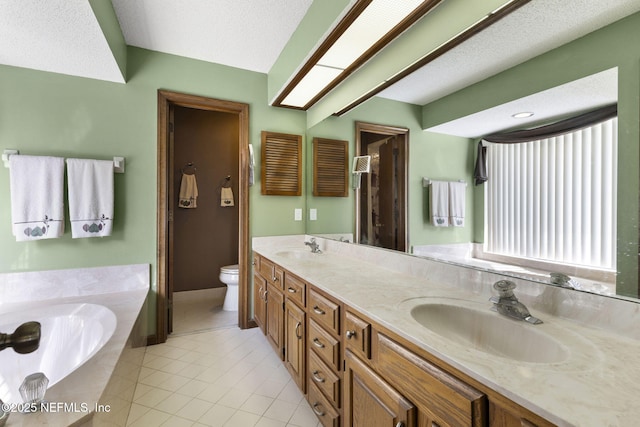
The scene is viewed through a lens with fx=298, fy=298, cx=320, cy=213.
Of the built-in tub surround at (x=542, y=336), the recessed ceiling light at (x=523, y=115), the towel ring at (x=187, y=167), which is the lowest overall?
the built-in tub surround at (x=542, y=336)

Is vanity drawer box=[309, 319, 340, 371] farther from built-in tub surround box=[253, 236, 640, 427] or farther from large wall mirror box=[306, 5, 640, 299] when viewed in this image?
large wall mirror box=[306, 5, 640, 299]

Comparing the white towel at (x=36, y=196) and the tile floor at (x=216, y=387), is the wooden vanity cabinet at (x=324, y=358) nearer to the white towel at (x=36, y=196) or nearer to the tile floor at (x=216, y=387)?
the tile floor at (x=216, y=387)

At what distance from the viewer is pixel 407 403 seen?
0.87m

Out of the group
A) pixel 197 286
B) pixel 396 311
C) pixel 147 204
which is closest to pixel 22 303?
pixel 147 204

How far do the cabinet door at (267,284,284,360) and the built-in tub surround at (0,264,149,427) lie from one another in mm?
865

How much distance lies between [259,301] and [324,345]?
132cm

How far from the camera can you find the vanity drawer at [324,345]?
4.29ft

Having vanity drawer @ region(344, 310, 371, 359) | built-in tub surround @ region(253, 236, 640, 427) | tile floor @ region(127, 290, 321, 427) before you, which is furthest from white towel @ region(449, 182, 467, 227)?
tile floor @ region(127, 290, 321, 427)

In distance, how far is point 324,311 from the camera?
141cm

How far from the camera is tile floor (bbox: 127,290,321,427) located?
1.63 meters

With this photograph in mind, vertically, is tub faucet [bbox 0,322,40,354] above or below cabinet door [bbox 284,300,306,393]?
above

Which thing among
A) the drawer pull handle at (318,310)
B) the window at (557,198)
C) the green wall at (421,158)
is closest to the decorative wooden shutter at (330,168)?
the green wall at (421,158)

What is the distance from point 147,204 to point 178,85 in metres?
1.07

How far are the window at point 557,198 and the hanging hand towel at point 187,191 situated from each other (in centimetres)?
336
